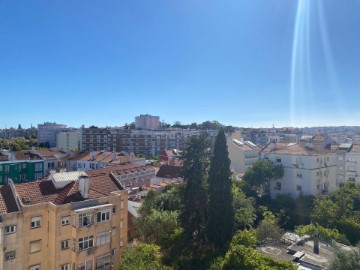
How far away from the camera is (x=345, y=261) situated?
62.8 feet

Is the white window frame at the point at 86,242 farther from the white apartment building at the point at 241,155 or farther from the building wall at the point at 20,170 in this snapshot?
the white apartment building at the point at 241,155

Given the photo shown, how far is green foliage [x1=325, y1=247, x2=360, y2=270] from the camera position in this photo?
744 inches

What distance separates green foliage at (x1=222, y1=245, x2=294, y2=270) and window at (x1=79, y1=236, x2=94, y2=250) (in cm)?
1095

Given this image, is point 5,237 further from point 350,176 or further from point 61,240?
point 350,176

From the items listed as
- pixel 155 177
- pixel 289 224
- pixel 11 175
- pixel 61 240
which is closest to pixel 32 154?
pixel 11 175

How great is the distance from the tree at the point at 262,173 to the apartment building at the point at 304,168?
2.11 metres

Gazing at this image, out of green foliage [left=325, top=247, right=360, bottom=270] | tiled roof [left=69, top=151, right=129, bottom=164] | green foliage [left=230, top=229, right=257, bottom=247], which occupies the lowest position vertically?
green foliage [left=230, top=229, right=257, bottom=247]

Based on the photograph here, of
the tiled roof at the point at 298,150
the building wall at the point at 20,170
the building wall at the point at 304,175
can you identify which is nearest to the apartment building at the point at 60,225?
the building wall at the point at 304,175

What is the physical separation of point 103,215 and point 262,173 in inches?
1248

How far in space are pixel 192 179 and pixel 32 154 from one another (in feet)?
158

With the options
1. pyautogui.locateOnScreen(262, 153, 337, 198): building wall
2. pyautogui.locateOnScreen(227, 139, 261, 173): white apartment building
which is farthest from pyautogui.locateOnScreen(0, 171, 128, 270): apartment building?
pyautogui.locateOnScreen(227, 139, 261, 173): white apartment building

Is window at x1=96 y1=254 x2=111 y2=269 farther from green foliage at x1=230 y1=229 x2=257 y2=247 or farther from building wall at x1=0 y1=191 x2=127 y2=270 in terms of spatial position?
green foliage at x1=230 y1=229 x2=257 y2=247

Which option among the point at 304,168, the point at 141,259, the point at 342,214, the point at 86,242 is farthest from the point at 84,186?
the point at 304,168

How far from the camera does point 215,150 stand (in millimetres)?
32438
